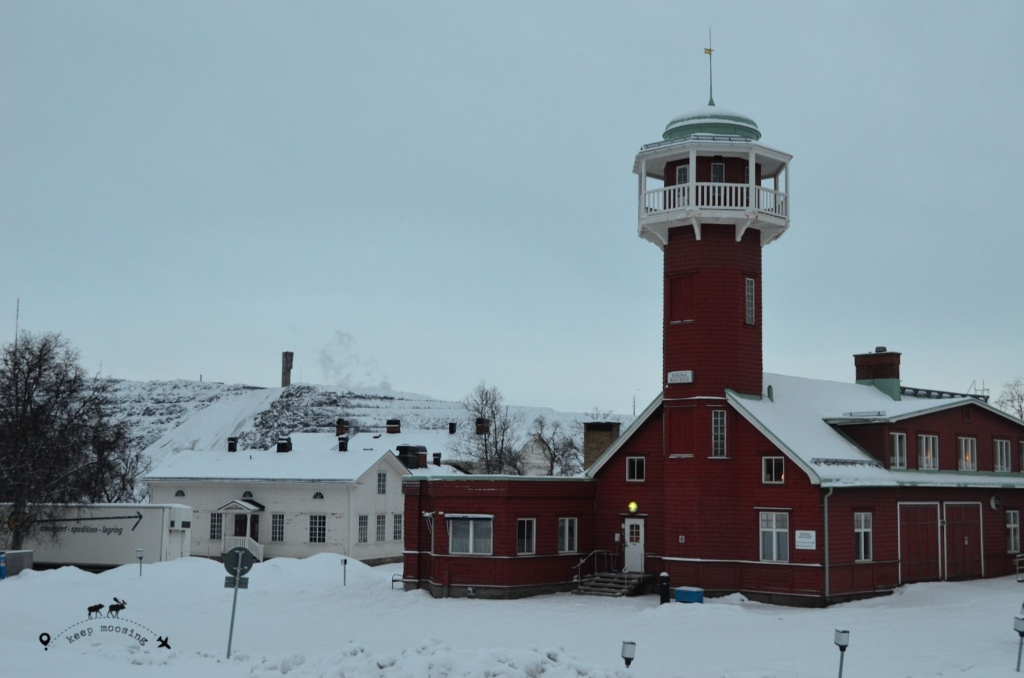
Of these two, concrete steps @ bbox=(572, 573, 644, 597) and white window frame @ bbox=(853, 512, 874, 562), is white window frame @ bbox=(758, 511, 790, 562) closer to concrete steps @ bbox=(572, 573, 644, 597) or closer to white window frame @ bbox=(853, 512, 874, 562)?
white window frame @ bbox=(853, 512, 874, 562)

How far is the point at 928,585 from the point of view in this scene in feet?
114

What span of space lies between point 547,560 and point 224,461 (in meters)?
25.3

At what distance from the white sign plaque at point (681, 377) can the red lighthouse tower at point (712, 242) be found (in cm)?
3

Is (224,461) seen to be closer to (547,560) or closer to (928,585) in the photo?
(547,560)

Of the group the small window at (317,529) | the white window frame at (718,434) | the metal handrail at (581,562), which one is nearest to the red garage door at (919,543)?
the white window frame at (718,434)

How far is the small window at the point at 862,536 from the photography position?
109 feet

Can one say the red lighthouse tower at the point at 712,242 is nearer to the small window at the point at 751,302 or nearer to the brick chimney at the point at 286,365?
the small window at the point at 751,302

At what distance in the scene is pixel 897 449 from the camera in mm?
36250

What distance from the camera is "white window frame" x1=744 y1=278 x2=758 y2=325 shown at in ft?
116

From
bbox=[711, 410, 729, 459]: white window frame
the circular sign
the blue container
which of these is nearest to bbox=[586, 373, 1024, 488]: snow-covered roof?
bbox=[711, 410, 729, 459]: white window frame

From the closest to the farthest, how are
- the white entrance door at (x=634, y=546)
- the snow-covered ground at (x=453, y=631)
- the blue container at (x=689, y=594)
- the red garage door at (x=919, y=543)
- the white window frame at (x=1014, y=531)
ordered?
the snow-covered ground at (x=453, y=631)
the blue container at (x=689, y=594)
the red garage door at (x=919, y=543)
the white entrance door at (x=634, y=546)
the white window frame at (x=1014, y=531)

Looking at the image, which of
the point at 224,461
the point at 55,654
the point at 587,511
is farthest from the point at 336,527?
the point at 55,654

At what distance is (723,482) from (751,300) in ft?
19.6

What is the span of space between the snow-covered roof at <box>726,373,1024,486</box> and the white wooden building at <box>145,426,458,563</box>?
74.0 ft
